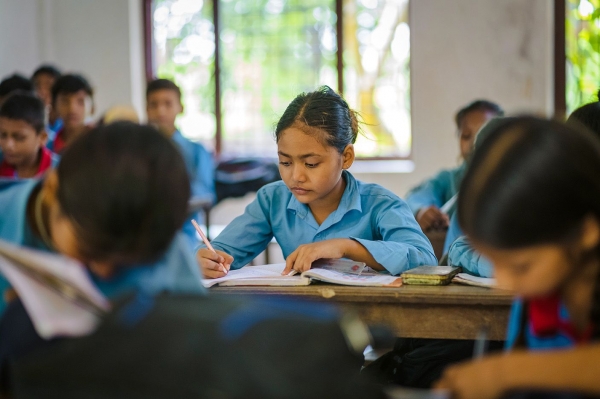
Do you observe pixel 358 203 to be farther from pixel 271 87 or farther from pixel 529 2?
pixel 271 87

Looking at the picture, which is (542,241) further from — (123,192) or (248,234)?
(248,234)

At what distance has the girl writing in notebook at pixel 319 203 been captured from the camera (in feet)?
6.97

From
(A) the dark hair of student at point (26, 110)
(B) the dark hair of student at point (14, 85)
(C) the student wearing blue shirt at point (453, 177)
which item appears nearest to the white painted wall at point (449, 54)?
(B) the dark hair of student at point (14, 85)

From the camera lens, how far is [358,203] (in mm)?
2189

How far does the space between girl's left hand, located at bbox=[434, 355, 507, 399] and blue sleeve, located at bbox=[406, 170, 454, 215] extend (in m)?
2.54

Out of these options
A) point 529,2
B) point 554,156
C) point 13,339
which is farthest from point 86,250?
point 529,2

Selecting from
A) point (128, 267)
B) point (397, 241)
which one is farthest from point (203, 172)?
point (128, 267)

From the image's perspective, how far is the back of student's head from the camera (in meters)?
0.94

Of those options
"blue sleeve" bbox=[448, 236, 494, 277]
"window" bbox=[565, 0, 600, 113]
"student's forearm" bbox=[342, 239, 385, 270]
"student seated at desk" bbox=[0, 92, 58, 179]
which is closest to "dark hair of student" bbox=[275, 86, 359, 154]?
"student's forearm" bbox=[342, 239, 385, 270]

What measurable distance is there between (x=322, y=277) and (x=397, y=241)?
36 centimetres

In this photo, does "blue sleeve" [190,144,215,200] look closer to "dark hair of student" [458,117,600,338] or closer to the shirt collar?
the shirt collar

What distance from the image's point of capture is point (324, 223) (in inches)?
86.4

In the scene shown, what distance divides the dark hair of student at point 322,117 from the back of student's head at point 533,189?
Answer: 120cm

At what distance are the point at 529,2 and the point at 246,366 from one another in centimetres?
605
